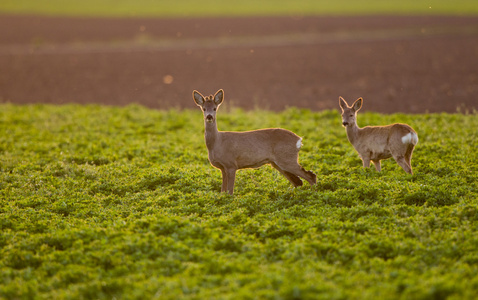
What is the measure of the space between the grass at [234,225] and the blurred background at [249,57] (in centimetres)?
969

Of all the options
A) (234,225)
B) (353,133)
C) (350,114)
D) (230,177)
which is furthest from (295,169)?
(350,114)

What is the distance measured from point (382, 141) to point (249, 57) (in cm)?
2715

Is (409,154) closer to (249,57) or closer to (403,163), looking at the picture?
(403,163)

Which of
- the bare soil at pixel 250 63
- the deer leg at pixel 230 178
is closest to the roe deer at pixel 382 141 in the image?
the deer leg at pixel 230 178

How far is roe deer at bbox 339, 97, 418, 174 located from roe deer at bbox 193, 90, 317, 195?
208 cm

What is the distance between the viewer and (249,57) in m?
38.6

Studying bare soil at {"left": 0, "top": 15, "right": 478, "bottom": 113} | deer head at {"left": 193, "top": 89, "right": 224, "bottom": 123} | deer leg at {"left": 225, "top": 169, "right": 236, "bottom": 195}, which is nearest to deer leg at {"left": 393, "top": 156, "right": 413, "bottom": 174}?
deer leg at {"left": 225, "top": 169, "right": 236, "bottom": 195}

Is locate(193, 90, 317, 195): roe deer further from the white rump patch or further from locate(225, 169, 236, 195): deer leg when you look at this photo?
the white rump patch

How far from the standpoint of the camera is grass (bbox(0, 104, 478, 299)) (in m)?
7.99

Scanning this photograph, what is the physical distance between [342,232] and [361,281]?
70.7 inches

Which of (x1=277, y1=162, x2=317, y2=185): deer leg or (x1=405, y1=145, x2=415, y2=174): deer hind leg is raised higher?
(x1=405, y1=145, x2=415, y2=174): deer hind leg

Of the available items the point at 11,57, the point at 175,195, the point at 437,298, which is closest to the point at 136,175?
the point at 175,195

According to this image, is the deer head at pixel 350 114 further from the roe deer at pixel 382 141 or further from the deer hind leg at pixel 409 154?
the deer hind leg at pixel 409 154

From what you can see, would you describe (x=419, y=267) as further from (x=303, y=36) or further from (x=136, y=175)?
(x=303, y=36)
